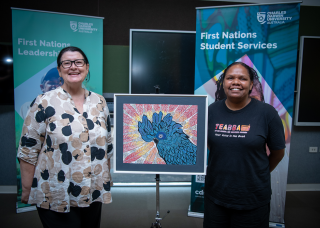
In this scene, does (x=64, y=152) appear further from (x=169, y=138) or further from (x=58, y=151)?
(x=169, y=138)

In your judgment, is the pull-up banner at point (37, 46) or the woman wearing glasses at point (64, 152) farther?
the pull-up banner at point (37, 46)

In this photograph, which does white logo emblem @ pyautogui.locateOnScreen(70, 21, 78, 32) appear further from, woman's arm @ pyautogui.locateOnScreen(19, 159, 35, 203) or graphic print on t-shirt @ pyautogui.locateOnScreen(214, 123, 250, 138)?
Answer: graphic print on t-shirt @ pyautogui.locateOnScreen(214, 123, 250, 138)

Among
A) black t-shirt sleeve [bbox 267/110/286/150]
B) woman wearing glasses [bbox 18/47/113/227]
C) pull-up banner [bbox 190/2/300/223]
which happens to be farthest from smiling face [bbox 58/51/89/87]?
pull-up banner [bbox 190/2/300/223]

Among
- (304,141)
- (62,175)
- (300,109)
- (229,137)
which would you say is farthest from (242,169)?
(304,141)

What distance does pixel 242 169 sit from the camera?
1.17 metres

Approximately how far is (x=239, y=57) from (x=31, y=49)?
2.58 metres

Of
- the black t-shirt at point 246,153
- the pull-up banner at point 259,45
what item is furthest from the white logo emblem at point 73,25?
the black t-shirt at point 246,153

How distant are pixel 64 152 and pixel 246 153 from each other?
109 centimetres

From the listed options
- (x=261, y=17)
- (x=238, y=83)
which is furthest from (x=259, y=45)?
(x=238, y=83)

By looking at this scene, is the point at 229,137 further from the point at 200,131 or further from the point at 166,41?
the point at 166,41

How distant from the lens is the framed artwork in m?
1.31

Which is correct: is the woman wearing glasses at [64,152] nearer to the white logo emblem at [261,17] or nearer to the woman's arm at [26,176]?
the woman's arm at [26,176]

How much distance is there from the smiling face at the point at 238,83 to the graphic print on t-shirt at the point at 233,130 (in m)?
0.17

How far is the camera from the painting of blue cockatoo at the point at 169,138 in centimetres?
132
